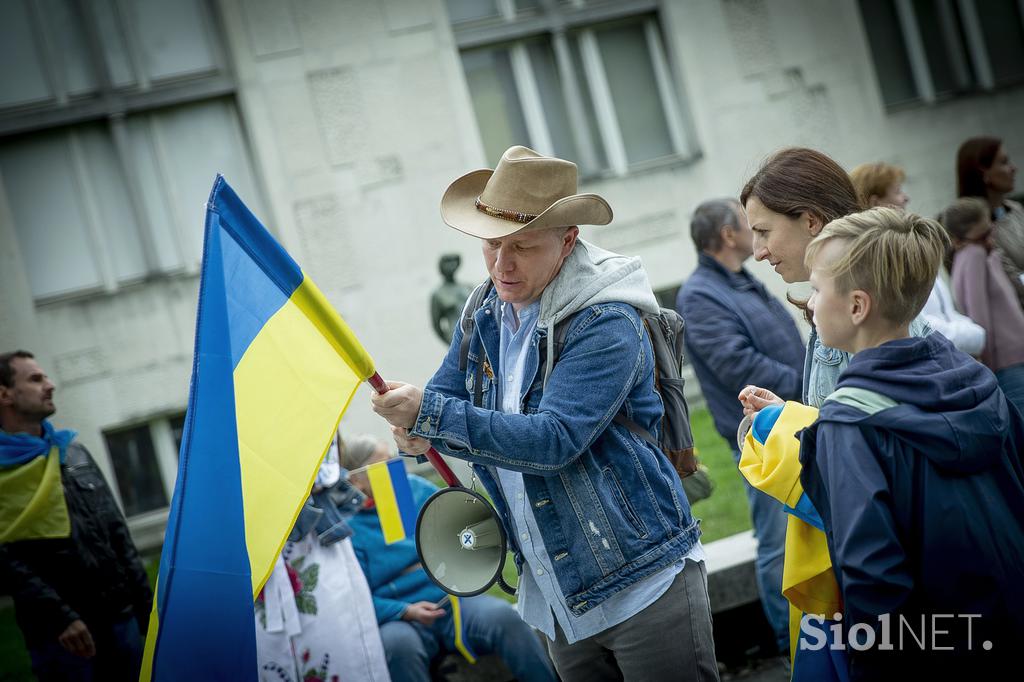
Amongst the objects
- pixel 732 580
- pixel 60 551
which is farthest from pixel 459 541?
pixel 60 551

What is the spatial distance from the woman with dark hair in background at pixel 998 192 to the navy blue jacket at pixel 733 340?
4.66 ft

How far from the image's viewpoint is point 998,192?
17.1 feet

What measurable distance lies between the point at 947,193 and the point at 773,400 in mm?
11777

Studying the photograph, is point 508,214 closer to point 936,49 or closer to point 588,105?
point 588,105

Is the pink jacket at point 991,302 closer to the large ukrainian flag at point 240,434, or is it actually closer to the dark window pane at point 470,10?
the large ukrainian flag at point 240,434

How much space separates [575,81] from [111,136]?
577 cm

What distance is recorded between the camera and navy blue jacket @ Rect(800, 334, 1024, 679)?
1938mm

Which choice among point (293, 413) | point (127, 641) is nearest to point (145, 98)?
point (127, 641)

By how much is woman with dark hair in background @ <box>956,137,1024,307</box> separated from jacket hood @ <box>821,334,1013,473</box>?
3209mm

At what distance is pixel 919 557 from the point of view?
1997mm

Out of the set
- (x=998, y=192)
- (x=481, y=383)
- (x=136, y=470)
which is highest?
(x=998, y=192)

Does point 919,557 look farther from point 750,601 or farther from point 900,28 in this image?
point 900,28

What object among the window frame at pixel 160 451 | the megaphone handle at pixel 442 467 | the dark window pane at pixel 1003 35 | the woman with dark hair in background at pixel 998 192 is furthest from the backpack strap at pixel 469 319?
the dark window pane at pixel 1003 35

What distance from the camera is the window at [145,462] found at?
11.3m
